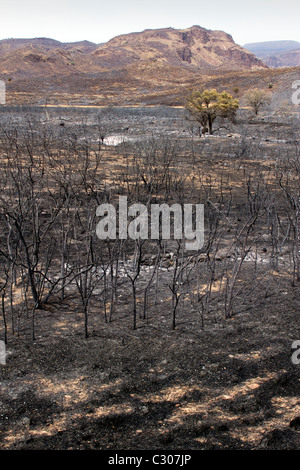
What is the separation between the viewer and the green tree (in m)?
22.0

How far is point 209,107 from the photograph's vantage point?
864 inches

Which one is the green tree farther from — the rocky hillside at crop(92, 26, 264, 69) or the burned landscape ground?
the rocky hillside at crop(92, 26, 264, 69)

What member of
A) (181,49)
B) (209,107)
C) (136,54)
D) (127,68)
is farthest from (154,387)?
(181,49)

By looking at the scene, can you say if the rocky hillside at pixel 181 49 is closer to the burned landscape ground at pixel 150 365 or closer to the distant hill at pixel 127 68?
the distant hill at pixel 127 68

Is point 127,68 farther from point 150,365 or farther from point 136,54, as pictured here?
point 150,365

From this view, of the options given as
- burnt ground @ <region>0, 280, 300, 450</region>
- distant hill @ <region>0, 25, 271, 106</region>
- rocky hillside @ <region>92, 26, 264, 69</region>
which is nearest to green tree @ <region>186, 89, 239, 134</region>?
distant hill @ <region>0, 25, 271, 106</region>

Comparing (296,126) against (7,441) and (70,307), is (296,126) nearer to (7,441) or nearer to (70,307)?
(70,307)

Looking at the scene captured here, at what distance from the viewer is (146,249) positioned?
6.94 metres

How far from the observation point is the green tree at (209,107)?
22031 millimetres

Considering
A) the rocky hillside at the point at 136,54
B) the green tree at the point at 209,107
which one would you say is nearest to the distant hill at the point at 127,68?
the rocky hillside at the point at 136,54

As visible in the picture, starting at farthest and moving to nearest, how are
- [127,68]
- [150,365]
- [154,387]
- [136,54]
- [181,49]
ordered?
[181,49], [136,54], [127,68], [150,365], [154,387]

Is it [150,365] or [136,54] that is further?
[136,54]

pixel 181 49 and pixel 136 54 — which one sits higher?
pixel 181 49

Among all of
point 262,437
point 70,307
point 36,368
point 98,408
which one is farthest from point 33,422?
point 70,307
